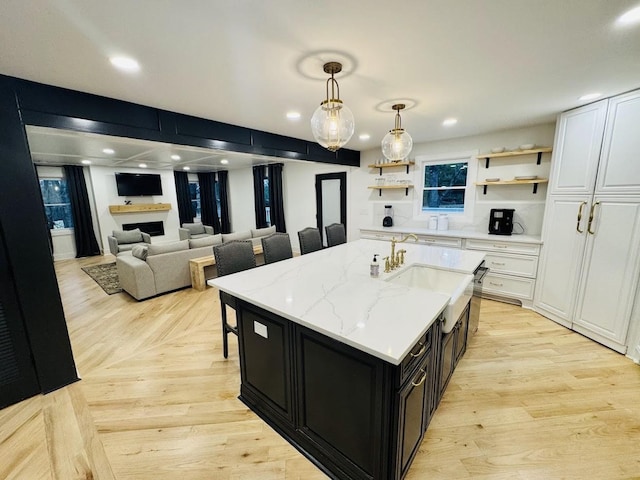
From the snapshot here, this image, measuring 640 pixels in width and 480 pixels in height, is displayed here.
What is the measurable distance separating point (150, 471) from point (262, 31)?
Answer: 246 cm

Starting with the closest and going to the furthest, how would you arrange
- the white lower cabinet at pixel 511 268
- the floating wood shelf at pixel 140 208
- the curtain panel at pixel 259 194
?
1. the white lower cabinet at pixel 511 268
2. the floating wood shelf at pixel 140 208
3. the curtain panel at pixel 259 194

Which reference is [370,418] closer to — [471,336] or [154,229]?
[471,336]

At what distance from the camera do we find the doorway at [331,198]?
5.82 m

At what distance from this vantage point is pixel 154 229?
7.70m

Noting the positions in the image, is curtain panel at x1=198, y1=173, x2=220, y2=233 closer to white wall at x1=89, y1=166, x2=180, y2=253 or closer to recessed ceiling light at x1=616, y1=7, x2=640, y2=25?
white wall at x1=89, y1=166, x2=180, y2=253

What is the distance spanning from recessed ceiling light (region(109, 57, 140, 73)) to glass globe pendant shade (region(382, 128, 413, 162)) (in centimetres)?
193

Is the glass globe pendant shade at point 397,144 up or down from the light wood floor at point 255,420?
up

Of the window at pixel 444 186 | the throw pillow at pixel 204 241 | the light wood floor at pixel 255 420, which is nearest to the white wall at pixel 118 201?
the throw pillow at pixel 204 241

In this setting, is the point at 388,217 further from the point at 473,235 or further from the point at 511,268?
the point at 511,268

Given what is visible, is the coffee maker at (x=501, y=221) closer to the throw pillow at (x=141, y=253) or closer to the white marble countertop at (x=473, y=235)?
the white marble countertop at (x=473, y=235)

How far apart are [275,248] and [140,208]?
627 cm

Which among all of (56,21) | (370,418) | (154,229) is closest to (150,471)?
(370,418)

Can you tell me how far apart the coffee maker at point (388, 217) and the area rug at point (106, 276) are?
4599mm

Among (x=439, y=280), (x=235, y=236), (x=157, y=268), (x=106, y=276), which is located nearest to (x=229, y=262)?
(x=439, y=280)
